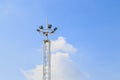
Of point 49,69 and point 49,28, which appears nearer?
point 49,69

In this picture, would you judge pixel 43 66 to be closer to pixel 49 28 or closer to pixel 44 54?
pixel 44 54

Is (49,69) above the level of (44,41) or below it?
below

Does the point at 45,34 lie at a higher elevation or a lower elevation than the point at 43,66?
higher

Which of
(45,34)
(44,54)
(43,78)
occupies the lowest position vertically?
(43,78)

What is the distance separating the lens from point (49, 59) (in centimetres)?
4422

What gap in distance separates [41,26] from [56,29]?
214cm

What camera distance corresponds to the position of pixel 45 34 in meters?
45.8

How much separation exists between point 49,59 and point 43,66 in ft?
4.01

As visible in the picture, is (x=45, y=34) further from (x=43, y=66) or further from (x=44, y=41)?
(x=43, y=66)

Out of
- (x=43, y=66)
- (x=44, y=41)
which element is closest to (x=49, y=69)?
(x=43, y=66)

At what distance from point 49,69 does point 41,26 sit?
20.8 feet

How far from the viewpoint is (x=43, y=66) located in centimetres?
4391

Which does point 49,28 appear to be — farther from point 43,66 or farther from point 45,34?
point 43,66

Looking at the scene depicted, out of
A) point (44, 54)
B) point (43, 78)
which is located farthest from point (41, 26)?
point (43, 78)
